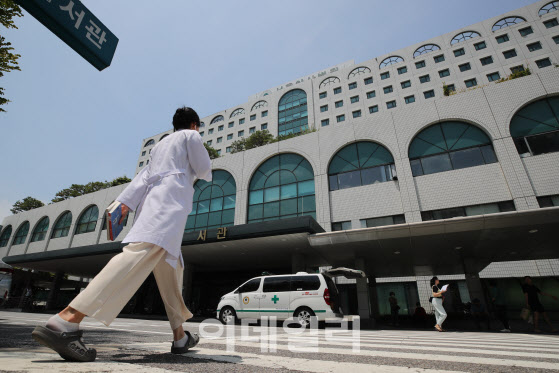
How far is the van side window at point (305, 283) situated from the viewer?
31.7ft

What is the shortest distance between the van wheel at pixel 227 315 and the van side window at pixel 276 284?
1.80 metres

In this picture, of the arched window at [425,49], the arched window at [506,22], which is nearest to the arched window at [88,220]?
the arched window at [425,49]

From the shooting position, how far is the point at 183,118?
271cm

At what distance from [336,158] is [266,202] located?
580 cm

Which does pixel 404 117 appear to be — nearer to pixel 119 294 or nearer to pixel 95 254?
pixel 119 294

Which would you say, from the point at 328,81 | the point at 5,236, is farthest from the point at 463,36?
the point at 5,236

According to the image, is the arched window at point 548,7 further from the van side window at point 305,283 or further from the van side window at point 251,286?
the van side window at point 251,286

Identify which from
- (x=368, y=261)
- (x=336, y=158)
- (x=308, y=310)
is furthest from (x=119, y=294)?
(x=336, y=158)

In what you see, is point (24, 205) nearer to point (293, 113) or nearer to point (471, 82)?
point (293, 113)

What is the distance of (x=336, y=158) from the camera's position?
18625mm

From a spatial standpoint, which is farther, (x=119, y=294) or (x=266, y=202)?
(x=266, y=202)

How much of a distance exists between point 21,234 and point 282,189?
37182 millimetres

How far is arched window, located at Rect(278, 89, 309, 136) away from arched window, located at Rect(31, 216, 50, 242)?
33201 millimetres

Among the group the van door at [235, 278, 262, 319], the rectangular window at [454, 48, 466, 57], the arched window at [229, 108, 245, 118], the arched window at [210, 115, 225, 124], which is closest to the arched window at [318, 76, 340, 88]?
the arched window at [229, 108, 245, 118]
